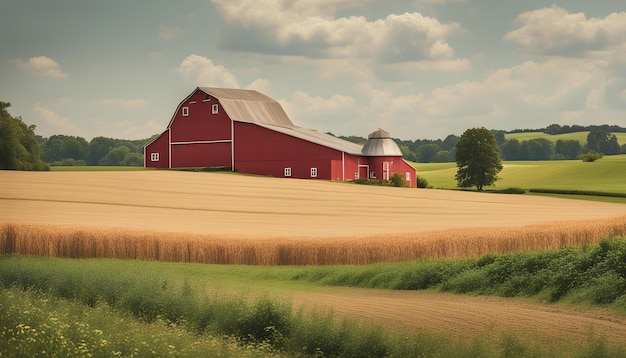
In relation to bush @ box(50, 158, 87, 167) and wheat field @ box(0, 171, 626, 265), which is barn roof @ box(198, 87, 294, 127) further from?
bush @ box(50, 158, 87, 167)

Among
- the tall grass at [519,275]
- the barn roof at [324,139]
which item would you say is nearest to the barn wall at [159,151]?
the barn roof at [324,139]

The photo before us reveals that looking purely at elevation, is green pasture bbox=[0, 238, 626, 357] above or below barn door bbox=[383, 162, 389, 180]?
below

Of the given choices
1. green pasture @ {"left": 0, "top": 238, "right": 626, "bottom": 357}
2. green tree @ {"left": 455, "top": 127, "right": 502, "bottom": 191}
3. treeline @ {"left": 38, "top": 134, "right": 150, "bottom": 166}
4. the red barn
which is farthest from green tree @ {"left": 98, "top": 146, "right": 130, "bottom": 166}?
green pasture @ {"left": 0, "top": 238, "right": 626, "bottom": 357}

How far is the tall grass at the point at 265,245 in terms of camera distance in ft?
99.0

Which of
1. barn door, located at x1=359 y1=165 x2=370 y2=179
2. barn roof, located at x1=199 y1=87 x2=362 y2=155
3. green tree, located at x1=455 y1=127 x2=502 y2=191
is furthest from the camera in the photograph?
green tree, located at x1=455 y1=127 x2=502 y2=191

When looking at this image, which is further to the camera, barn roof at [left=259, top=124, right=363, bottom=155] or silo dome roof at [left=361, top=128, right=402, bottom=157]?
silo dome roof at [left=361, top=128, right=402, bottom=157]

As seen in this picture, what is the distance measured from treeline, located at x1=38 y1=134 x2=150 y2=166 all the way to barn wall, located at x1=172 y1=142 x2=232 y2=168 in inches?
755

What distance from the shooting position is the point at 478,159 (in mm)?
87938

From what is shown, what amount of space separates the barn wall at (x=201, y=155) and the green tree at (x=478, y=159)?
23.3m

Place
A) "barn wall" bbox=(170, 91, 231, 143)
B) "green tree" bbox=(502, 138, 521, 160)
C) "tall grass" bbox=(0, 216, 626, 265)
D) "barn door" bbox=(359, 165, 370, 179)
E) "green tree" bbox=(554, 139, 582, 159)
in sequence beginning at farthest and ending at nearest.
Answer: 1. "green tree" bbox=(502, 138, 521, 160)
2. "green tree" bbox=(554, 139, 582, 159)
3. "barn wall" bbox=(170, 91, 231, 143)
4. "barn door" bbox=(359, 165, 370, 179)
5. "tall grass" bbox=(0, 216, 626, 265)

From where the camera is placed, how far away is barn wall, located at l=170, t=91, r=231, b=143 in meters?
82.8

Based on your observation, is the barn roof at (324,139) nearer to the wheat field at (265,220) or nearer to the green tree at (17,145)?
the wheat field at (265,220)

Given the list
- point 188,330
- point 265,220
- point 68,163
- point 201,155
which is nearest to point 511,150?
point 68,163

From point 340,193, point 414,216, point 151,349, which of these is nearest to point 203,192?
point 340,193
